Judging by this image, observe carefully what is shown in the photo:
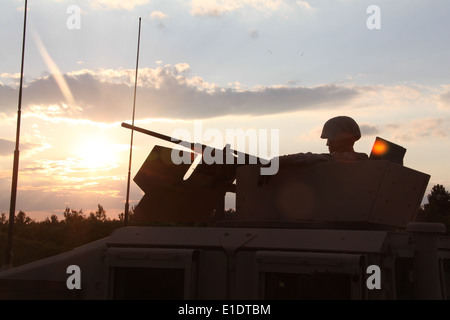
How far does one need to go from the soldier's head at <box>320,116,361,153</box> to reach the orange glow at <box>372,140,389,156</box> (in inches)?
10.5

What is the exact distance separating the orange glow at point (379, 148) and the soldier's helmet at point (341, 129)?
27 centimetres

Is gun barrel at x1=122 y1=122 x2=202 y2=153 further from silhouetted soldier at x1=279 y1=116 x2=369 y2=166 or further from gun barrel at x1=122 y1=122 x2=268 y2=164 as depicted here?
silhouetted soldier at x1=279 y1=116 x2=369 y2=166

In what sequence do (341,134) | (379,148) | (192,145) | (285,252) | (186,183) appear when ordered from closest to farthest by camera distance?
(285,252), (379,148), (341,134), (186,183), (192,145)

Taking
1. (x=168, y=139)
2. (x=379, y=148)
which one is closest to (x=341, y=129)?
(x=379, y=148)

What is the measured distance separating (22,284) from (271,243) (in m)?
2.03

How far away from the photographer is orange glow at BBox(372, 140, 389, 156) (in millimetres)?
5446

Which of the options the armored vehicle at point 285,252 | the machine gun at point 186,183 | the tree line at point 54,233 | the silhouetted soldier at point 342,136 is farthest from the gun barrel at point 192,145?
the tree line at point 54,233

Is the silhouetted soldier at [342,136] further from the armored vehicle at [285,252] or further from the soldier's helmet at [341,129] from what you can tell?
Answer: the armored vehicle at [285,252]

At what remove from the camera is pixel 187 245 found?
4.19m

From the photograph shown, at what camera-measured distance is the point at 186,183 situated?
19.5ft

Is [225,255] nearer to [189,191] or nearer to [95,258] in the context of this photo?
[95,258]

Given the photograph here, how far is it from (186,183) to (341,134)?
1.64m

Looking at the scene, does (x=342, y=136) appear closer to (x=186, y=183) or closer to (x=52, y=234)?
(x=186, y=183)

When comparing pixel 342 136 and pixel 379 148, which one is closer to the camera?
pixel 379 148
